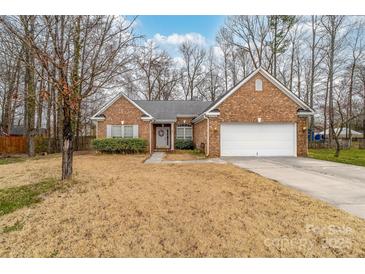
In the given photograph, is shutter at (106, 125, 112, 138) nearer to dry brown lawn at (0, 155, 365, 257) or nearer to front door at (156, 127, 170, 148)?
front door at (156, 127, 170, 148)

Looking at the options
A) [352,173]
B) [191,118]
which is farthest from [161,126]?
[352,173]

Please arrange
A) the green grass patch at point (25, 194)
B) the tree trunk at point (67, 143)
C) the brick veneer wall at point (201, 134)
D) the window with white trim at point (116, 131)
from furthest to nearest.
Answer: the window with white trim at point (116, 131), the brick veneer wall at point (201, 134), the tree trunk at point (67, 143), the green grass patch at point (25, 194)

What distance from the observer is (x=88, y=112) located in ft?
83.2

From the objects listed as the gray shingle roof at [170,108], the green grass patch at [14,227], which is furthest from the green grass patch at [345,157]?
the green grass patch at [14,227]

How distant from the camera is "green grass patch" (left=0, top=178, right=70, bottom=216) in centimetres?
507

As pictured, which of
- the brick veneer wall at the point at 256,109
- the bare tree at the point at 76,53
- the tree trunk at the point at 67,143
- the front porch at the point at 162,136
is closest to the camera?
the bare tree at the point at 76,53

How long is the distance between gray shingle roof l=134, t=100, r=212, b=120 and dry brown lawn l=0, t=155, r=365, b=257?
1540 cm

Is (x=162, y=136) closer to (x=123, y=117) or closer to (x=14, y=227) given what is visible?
(x=123, y=117)

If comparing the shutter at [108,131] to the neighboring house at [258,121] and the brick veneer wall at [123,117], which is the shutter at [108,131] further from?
the neighboring house at [258,121]

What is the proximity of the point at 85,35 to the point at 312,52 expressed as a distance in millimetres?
27662

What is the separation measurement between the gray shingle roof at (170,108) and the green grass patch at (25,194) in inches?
561

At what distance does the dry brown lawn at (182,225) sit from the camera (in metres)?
3.14

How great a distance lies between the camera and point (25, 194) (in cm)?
595
